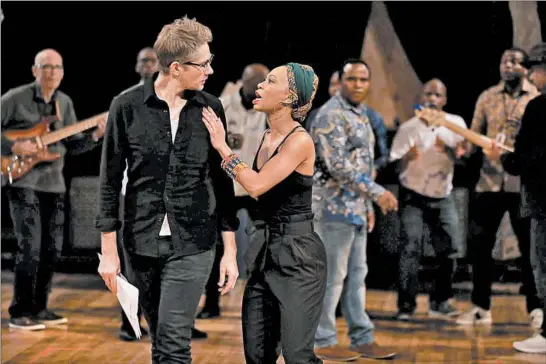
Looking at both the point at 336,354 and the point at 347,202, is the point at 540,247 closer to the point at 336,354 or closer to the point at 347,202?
the point at 347,202

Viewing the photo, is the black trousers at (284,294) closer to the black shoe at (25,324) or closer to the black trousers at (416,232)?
the black shoe at (25,324)

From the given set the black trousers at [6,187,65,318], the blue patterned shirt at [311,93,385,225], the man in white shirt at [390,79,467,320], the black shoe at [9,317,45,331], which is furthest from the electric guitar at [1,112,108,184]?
the man in white shirt at [390,79,467,320]

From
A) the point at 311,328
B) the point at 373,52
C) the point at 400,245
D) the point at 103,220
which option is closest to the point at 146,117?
the point at 103,220

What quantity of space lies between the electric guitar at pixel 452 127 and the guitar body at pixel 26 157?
2297 millimetres

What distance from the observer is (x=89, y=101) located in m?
9.17

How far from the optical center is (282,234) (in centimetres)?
420

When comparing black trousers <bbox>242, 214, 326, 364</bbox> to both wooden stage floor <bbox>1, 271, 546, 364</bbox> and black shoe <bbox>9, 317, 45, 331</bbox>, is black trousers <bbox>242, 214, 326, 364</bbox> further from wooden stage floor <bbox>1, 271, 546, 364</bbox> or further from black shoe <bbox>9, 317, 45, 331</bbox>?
black shoe <bbox>9, 317, 45, 331</bbox>

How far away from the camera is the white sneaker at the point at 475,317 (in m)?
7.25

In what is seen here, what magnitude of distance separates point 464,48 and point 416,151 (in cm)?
169

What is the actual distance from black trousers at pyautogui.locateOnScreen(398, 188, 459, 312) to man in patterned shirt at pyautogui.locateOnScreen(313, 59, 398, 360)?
4.03 ft

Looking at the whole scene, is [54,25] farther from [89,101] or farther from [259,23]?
[259,23]

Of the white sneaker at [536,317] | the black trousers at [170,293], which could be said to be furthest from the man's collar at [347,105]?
the black trousers at [170,293]

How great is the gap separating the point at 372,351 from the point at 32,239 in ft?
7.23

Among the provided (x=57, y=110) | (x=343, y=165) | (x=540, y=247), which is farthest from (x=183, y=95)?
(x=57, y=110)
